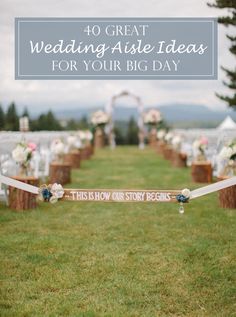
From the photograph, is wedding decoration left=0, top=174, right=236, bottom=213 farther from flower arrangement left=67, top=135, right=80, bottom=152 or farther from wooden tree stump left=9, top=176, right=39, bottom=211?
flower arrangement left=67, top=135, right=80, bottom=152

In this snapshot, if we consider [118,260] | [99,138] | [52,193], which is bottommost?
[118,260]

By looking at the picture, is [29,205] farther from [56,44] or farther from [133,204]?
[56,44]

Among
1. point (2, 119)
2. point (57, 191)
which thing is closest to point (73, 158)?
point (2, 119)

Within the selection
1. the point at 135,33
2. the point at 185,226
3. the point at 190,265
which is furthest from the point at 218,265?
the point at 135,33

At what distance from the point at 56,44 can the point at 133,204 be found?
2882 millimetres

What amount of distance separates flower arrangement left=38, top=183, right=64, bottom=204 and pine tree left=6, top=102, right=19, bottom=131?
57.2ft

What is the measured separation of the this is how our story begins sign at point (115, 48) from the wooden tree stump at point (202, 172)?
4.52m

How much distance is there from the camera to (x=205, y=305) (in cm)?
375

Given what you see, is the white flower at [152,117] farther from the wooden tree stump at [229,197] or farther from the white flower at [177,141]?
the wooden tree stump at [229,197]

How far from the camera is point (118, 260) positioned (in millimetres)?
4836

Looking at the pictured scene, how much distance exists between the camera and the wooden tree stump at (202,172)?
10.3m

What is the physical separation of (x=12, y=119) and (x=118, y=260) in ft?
59.0

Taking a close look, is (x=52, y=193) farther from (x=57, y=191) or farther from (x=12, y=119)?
(x=12, y=119)

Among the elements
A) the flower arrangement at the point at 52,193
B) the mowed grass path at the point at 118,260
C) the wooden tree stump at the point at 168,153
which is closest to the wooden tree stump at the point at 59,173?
the mowed grass path at the point at 118,260
